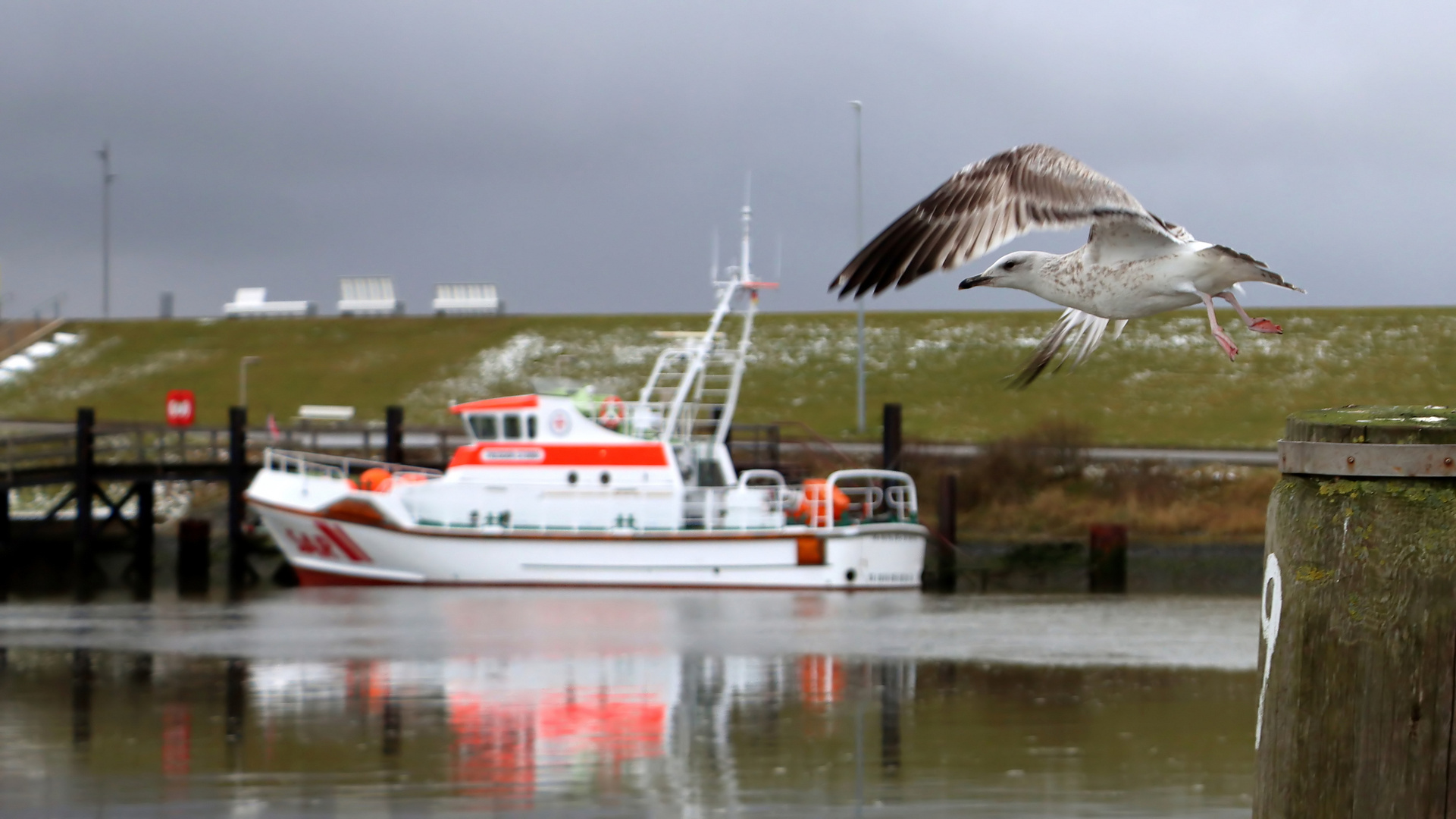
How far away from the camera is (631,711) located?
15.2 metres

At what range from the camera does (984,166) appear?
4.22m

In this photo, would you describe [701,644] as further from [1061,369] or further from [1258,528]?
[1061,369]

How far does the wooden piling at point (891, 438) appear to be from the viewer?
29547 mm

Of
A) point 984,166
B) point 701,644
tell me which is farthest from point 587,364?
point 984,166

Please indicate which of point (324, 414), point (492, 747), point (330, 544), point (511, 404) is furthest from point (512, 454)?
point (324, 414)

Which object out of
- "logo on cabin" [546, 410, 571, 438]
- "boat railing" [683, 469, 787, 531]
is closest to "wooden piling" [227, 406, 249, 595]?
"logo on cabin" [546, 410, 571, 438]

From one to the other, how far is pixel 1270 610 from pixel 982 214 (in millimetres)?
1870

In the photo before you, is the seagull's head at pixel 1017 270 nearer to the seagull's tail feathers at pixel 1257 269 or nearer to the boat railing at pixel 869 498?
the seagull's tail feathers at pixel 1257 269

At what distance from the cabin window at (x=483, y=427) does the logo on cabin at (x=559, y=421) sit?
3.77 feet

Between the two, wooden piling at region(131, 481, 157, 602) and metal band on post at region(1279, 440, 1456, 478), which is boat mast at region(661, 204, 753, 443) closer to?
wooden piling at region(131, 481, 157, 602)

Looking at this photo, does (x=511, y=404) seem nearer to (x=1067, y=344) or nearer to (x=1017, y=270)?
(x=1067, y=344)

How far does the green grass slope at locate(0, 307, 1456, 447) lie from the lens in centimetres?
3944

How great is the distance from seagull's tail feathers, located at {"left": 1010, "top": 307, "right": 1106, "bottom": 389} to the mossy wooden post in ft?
4.77

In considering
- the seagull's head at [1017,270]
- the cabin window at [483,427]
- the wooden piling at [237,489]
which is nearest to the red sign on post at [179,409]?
the wooden piling at [237,489]
